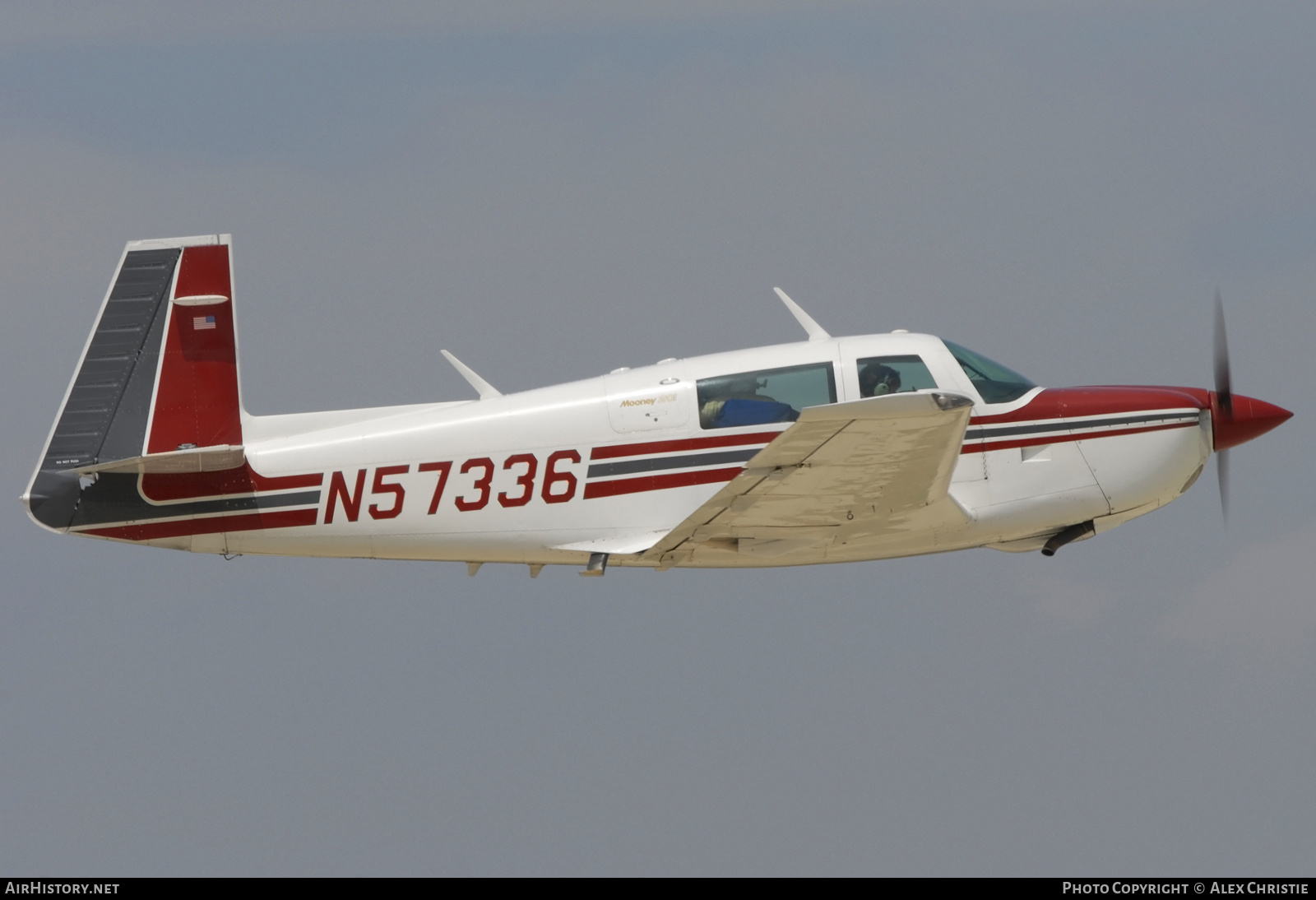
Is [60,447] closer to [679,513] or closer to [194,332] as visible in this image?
[194,332]

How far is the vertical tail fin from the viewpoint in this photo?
1451cm

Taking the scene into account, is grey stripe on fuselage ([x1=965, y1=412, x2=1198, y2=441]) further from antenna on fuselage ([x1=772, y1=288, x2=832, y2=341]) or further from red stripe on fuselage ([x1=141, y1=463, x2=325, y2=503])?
red stripe on fuselage ([x1=141, y1=463, x2=325, y2=503])

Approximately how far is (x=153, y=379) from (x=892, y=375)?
20.9 feet

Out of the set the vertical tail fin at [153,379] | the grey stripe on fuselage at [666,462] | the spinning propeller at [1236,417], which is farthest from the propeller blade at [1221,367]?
the vertical tail fin at [153,379]

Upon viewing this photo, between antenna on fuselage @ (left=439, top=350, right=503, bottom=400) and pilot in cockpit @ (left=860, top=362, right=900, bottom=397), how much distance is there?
3178 mm

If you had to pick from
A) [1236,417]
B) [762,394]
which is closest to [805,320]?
[762,394]

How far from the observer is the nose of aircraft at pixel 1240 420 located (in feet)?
49.9

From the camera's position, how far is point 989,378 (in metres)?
14.8

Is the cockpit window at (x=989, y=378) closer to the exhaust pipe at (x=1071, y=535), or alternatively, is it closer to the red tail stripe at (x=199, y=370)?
the exhaust pipe at (x=1071, y=535)

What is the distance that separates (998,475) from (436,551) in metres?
4.91

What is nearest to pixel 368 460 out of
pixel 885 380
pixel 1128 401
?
pixel 885 380

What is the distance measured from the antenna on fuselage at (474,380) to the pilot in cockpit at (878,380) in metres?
3.18

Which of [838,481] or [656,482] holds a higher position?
[656,482]

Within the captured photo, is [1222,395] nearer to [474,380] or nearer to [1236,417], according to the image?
[1236,417]
